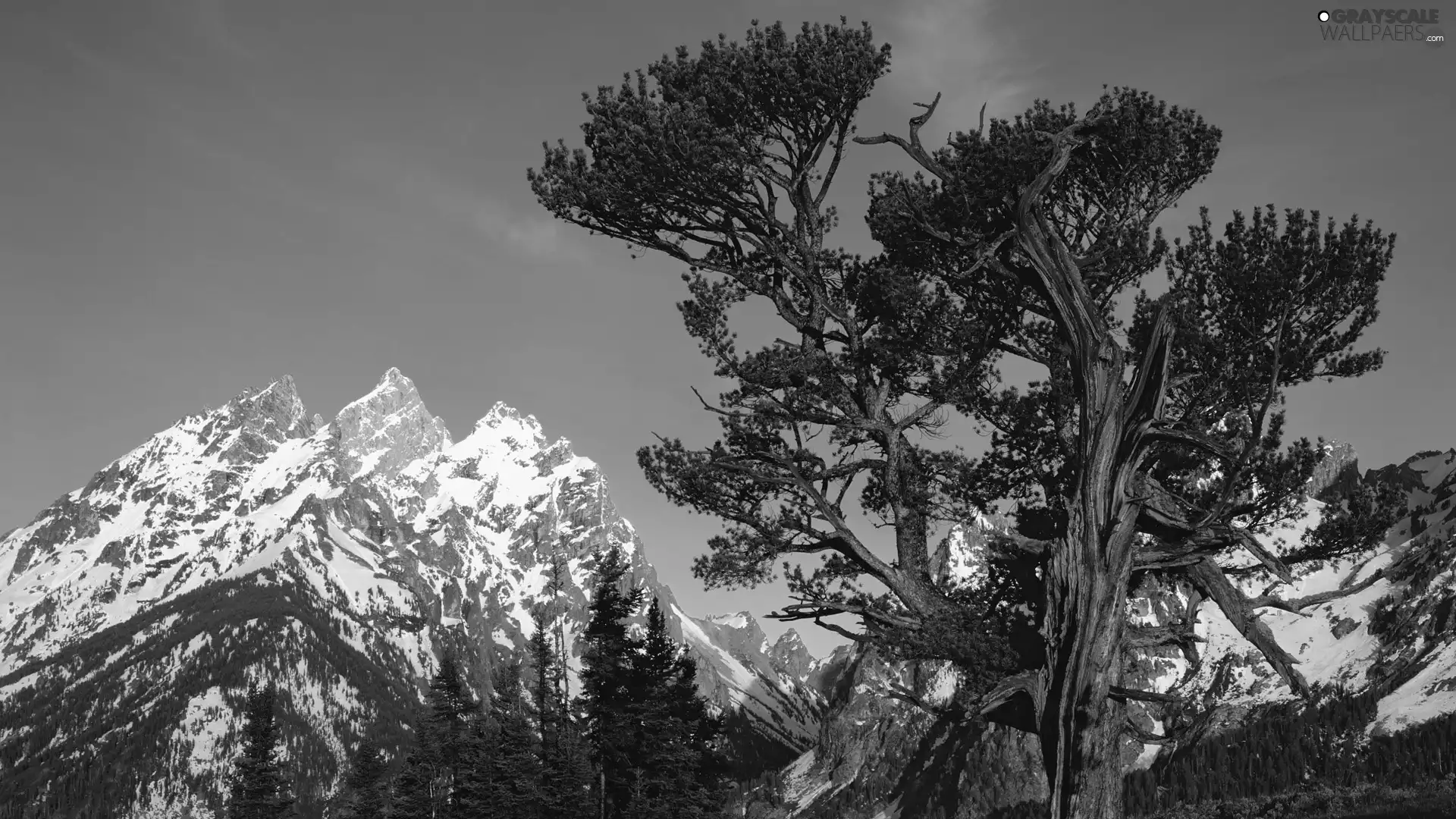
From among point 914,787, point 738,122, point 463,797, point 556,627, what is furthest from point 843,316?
point 463,797

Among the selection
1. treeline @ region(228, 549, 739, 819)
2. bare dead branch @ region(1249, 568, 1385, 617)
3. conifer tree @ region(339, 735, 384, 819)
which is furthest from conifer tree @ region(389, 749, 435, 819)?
bare dead branch @ region(1249, 568, 1385, 617)

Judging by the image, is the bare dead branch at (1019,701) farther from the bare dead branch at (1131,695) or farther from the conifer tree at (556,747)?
the conifer tree at (556,747)

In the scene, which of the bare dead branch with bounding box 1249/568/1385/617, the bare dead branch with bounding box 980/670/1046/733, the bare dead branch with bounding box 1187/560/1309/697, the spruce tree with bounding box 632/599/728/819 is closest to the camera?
the bare dead branch with bounding box 1249/568/1385/617

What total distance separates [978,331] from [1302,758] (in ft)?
69.4

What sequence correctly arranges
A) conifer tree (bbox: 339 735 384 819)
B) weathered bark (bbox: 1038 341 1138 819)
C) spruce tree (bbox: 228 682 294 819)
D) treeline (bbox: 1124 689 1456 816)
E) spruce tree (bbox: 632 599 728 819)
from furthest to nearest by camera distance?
spruce tree (bbox: 228 682 294 819) < conifer tree (bbox: 339 735 384 819) < spruce tree (bbox: 632 599 728 819) < treeline (bbox: 1124 689 1456 816) < weathered bark (bbox: 1038 341 1138 819)

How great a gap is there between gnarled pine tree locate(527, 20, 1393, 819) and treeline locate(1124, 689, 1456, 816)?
6886 millimetres

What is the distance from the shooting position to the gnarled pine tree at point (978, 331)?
12906mm

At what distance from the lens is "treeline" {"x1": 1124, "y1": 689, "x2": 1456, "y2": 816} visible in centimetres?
1953

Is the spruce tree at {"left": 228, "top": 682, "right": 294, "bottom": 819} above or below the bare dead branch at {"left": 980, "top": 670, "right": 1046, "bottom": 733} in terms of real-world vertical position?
above

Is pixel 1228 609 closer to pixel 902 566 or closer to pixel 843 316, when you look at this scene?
pixel 902 566

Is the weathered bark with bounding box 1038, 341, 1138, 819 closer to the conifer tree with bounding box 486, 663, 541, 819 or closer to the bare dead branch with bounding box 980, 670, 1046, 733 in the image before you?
the bare dead branch with bounding box 980, 670, 1046, 733

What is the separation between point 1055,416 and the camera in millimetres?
15234

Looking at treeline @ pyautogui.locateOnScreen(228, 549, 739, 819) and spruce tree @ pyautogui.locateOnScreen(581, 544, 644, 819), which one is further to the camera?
spruce tree @ pyautogui.locateOnScreen(581, 544, 644, 819)

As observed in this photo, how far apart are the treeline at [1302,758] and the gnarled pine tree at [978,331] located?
689 cm
